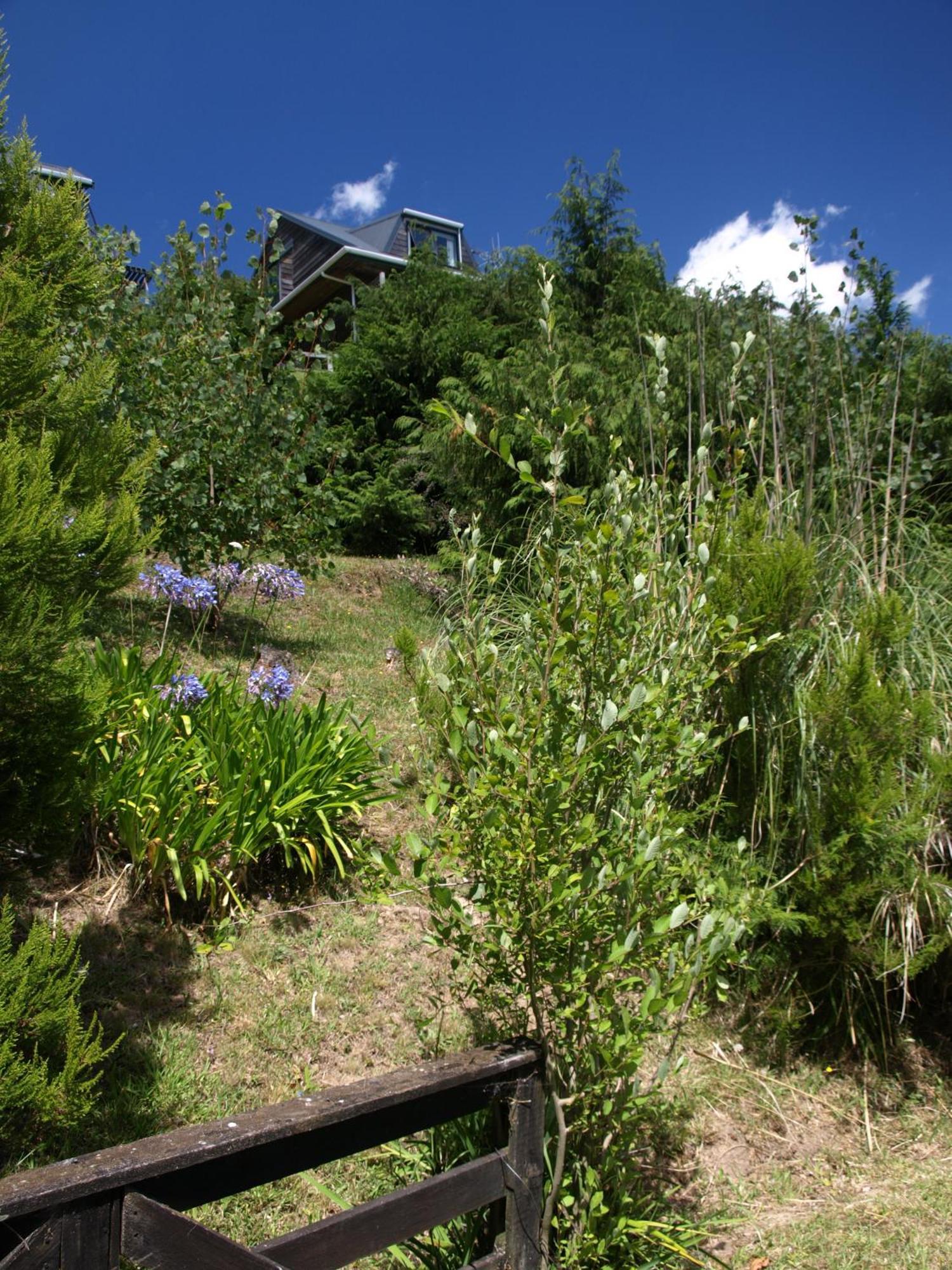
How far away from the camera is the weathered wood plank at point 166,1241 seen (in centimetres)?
148

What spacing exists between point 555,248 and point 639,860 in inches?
413

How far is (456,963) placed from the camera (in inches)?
90.7

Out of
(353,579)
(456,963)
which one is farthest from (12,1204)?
(353,579)

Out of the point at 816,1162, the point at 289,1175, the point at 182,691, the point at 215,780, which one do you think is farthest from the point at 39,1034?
the point at 816,1162

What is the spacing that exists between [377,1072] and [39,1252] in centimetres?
198

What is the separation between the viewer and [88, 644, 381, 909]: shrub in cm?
358

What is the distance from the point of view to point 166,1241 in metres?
1.50

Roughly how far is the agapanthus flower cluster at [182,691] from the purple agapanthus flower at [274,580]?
2.50 m

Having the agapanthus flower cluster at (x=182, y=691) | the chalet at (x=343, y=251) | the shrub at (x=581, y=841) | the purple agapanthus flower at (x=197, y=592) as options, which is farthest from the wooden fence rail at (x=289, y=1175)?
the chalet at (x=343, y=251)

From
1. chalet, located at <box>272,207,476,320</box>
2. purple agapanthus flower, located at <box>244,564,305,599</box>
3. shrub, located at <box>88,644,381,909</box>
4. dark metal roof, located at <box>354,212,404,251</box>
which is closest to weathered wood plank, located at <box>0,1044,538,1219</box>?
shrub, located at <box>88,644,381,909</box>

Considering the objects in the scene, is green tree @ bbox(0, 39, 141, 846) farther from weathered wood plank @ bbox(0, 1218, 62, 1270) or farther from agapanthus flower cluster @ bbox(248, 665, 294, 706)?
agapanthus flower cluster @ bbox(248, 665, 294, 706)

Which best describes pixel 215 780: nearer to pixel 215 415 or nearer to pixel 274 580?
pixel 274 580

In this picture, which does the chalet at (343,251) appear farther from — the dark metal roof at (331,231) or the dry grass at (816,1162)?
the dry grass at (816,1162)

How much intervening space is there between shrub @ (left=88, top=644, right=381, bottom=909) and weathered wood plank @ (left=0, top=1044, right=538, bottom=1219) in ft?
5.58
